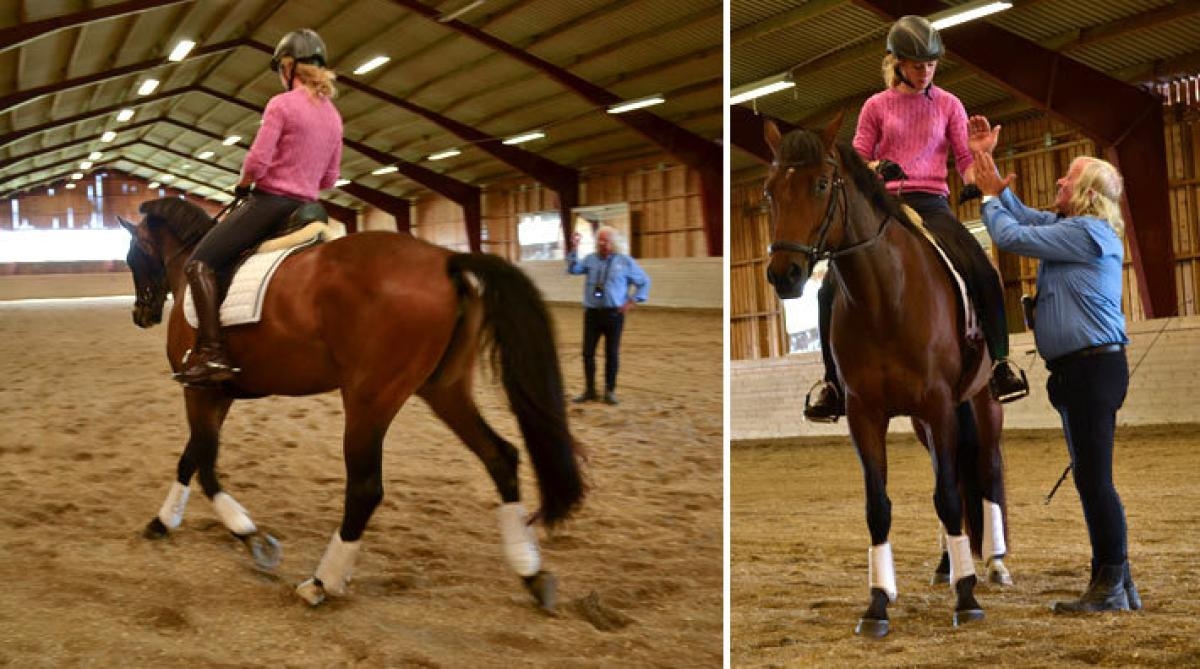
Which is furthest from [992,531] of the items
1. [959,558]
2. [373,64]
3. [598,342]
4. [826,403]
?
[373,64]

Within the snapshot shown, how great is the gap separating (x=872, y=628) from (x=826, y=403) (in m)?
0.40

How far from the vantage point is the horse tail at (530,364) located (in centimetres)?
150

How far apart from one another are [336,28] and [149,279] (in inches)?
19.0

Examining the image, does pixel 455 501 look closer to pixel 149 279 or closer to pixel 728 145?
pixel 149 279

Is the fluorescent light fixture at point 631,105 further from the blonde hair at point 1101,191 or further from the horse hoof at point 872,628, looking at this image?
the horse hoof at point 872,628

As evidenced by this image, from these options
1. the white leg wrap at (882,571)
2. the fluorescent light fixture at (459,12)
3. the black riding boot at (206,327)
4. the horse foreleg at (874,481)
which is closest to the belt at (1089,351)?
the horse foreleg at (874,481)

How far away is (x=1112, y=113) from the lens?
1.48m

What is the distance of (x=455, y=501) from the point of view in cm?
158

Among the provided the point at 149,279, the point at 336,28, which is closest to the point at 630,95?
the point at 336,28

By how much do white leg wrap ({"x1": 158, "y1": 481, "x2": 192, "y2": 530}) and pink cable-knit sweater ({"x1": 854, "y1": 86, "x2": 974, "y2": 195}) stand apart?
3.69 feet

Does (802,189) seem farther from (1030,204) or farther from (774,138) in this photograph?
(1030,204)

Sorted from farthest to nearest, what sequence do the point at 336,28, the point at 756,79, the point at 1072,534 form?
the point at 1072,534 → the point at 756,79 → the point at 336,28

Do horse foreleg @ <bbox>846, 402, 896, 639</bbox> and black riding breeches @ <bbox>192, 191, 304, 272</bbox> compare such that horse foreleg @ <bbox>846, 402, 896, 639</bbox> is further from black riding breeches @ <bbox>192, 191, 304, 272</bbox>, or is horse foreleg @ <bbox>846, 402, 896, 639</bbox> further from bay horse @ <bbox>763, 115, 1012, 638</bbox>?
black riding breeches @ <bbox>192, 191, 304, 272</bbox>

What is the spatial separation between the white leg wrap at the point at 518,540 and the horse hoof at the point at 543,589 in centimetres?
1
